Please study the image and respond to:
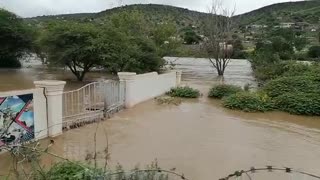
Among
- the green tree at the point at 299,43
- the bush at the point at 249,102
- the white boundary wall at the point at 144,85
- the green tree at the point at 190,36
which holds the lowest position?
the bush at the point at 249,102

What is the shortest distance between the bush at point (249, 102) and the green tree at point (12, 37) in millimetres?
21227

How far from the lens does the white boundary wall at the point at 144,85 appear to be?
13.6 m

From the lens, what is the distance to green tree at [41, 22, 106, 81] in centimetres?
2094

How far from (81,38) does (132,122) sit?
434 inches

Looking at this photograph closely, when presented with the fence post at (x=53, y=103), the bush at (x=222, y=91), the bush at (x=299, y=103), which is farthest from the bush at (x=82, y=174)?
the bush at (x=222, y=91)

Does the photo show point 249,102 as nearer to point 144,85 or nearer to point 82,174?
point 144,85

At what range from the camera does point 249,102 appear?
14641 mm

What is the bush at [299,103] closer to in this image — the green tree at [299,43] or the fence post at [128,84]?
the fence post at [128,84]

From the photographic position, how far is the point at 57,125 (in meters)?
9.59

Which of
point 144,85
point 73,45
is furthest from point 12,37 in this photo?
point 144,85

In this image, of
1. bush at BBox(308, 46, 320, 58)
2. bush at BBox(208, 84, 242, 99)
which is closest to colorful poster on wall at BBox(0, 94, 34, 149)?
bush at BBox(208, 84, 242, 99)

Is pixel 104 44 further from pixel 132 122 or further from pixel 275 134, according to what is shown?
pixel 275 134

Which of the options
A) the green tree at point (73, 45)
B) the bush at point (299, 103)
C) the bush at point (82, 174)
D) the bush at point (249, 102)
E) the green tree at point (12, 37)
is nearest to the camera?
the bush at point (82, 174)

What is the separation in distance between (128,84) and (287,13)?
2364 inches
